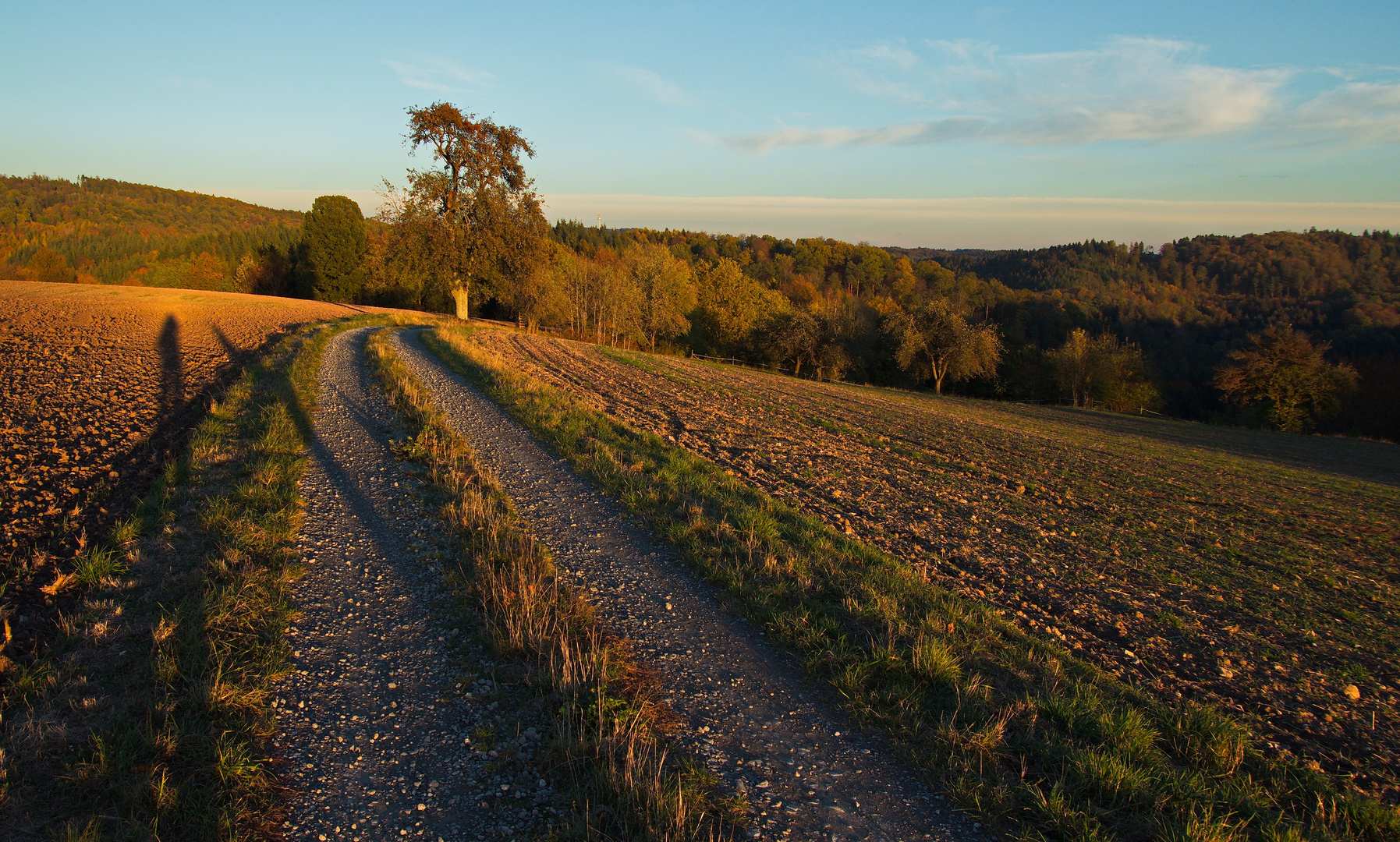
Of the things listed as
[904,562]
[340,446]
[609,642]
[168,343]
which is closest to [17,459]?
[340,446]

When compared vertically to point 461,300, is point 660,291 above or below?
above

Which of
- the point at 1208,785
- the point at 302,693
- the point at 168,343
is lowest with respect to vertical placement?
the point at 1208,785

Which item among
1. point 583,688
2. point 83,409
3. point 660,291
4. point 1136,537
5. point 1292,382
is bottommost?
point 1136,537

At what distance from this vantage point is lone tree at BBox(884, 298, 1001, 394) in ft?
175

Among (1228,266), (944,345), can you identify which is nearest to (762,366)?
(944,345)

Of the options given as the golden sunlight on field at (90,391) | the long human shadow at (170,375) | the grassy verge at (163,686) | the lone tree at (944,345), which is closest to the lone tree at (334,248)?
the golden sunlight on field at (90,391)

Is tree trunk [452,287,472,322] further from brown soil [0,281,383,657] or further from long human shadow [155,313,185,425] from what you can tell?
long human shadow [155,313,185,425]

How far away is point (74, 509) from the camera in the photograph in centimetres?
737

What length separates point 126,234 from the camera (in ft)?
317

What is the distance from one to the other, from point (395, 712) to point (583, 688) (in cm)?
129

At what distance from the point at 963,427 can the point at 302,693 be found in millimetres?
25576

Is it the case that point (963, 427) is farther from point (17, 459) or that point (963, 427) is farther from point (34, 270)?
point (34, 270)

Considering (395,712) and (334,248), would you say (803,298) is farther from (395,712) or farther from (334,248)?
(395,712)

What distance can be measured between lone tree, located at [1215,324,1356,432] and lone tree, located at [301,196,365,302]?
79.7 meters
